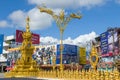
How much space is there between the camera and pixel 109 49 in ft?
243

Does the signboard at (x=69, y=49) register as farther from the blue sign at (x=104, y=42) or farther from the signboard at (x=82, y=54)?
the blue sign at (x=104, y=42)

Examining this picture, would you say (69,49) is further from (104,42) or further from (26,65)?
(26,65)

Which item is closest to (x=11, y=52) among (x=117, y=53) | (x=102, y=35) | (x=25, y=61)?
(x=102, y=35)

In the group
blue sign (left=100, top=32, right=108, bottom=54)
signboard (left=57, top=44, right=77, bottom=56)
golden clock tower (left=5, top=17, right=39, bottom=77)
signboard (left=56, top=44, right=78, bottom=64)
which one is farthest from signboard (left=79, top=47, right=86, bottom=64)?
golden clock tower (left=5, top=17, right=39, bottom=77)

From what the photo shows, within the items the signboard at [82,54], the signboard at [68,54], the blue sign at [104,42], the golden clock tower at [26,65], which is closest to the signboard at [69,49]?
the signboard at [68,54]

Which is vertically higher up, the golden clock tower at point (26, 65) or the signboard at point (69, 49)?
the signboard at point (69, 49)

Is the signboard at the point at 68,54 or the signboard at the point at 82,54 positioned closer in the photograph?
the signboard at the point at 68,54

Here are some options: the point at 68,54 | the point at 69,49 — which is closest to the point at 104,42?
the point at 69,49

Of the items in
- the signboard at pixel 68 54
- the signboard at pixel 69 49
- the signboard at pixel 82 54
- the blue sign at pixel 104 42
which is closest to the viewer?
the blue sign at pixel 104 42

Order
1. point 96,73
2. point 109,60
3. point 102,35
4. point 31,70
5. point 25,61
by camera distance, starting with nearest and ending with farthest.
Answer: point 96,73 < point 31,70 < point 25,61 < point 109,60 < point 102,35

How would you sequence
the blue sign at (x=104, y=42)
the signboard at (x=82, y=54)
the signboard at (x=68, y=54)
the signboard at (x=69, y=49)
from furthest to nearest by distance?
1. the signboard at (x=82, y=54)
2. the signboard at (x=69, y=49)
3. the signboard at (x=68, y=54)
4. the blue sign at (x=104, y=42)

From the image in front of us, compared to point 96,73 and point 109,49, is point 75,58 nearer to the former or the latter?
point 109,49

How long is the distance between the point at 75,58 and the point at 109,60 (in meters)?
19.4

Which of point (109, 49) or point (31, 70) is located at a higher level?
point (109, 49)
